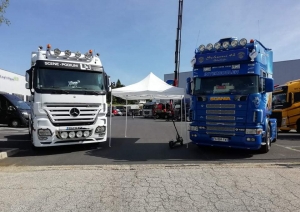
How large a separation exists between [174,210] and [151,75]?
8595mm

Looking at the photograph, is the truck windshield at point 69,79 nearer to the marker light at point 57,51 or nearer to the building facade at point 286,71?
the marker light at point 57,51

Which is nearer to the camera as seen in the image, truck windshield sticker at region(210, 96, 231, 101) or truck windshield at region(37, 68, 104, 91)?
truck windshield sticker at region(210, 96, 231, 101)

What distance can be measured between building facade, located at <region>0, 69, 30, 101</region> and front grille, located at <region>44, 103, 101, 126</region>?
27976 mm

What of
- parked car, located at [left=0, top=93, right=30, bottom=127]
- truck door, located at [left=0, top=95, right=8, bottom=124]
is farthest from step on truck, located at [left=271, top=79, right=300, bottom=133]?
truck door, located at [left=0, top=95, right=8, bottom=124]

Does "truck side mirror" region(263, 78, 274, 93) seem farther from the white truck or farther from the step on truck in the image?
the step on truck

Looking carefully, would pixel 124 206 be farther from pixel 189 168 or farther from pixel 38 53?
pixel 38 53

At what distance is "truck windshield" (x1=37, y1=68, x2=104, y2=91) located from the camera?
869 cm

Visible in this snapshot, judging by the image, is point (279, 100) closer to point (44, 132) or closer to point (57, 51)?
point (57, 51)

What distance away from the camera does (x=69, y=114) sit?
347 inches

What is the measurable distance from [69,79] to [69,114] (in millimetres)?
1190

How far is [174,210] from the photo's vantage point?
4.16 m

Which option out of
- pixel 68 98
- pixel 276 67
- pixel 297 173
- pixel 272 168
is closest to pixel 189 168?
pixel 272 168

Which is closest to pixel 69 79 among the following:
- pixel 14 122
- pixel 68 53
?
pixel 68 53

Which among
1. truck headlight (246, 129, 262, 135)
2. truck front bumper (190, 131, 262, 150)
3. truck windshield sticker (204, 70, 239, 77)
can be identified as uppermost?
truck windshield sticker (204, 70, 239, 77)
